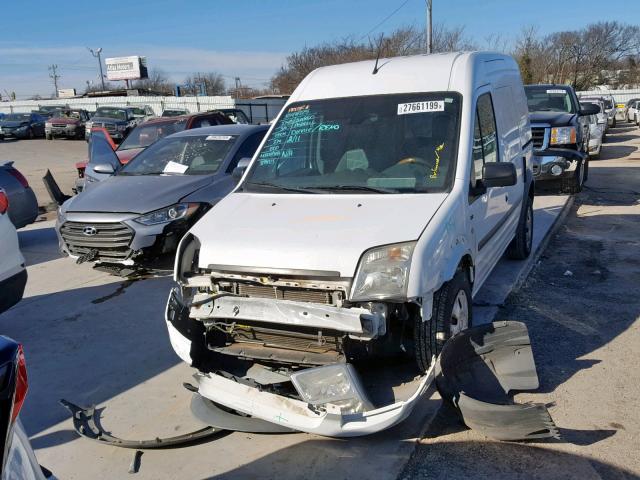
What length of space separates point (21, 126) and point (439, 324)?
35758 millimetres

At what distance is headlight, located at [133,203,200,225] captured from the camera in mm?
6660

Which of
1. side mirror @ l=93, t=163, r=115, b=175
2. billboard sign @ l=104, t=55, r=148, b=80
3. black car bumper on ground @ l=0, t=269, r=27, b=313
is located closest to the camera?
black car bumper on ground @ l=0, t=269, r=27, b=313

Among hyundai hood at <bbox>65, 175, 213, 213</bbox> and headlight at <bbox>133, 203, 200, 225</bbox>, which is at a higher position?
hyundai hood at <bbox>65, 175, 213, 213</bbox>

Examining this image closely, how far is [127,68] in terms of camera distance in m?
70.6

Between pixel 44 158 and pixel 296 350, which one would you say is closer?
pixel 296 350

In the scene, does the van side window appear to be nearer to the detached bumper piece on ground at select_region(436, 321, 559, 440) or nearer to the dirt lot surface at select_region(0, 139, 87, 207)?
the detached bumper piece on ground at select_region(436, 321, 559, 440)

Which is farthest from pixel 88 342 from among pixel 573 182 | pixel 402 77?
pixel 573 182

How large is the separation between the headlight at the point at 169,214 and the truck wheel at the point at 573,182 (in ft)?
23.6

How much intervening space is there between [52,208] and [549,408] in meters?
11.8

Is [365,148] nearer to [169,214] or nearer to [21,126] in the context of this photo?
[169,214]

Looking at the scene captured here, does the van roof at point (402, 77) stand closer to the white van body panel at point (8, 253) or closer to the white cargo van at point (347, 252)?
the white cargo van at point (347, 252)

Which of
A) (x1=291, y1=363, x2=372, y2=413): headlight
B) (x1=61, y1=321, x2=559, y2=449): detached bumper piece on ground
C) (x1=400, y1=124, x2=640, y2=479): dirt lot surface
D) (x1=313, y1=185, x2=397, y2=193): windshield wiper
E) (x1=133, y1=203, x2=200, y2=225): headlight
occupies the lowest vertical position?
(x1=400, y1=124, x2=640, y2=479): dirt lot surface

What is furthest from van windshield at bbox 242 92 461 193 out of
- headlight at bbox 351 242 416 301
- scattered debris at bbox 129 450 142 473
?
scattered debris at bbox 129 450 142 473

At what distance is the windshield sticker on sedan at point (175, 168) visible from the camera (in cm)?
771
